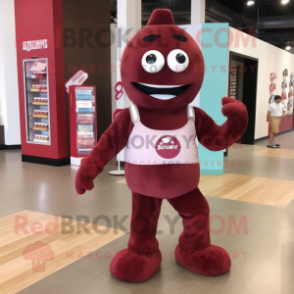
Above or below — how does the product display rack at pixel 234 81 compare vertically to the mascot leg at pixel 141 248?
above

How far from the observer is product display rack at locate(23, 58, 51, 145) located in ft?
21.7

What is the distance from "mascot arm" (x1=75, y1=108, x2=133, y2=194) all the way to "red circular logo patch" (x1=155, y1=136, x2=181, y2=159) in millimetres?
250

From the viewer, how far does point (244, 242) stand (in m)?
3.04

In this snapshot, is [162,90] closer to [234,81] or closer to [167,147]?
[167,147]

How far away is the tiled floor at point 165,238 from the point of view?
233 centimetres

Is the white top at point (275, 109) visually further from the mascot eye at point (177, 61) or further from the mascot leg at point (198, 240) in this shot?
the mascot eye at point (177, 61)

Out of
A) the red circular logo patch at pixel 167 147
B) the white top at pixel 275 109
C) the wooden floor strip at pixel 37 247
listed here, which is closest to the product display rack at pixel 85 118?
the wooden floor strip at pixel 37 247

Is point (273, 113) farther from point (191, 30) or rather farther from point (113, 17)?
point (113, 17)

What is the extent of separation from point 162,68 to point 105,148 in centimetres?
66

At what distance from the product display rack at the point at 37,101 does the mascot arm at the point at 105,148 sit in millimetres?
4522


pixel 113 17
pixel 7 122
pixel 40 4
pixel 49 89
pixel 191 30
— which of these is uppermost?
pixel 113 17

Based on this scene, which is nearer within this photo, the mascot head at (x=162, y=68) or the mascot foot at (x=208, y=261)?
the mascot head at (x=162, y=68)

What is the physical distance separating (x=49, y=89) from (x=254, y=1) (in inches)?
276

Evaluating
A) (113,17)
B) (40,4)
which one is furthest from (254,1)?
(40,4)
